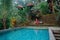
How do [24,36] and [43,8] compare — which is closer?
[24,36]

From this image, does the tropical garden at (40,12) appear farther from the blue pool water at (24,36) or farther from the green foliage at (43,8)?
Result: the blue pool water at (24,36)

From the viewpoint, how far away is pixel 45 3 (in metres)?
16.4

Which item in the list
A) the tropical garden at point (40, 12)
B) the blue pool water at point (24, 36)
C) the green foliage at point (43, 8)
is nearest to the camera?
the blue pool water at point (24, 36)

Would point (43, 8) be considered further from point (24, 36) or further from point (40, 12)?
point (24, 36)

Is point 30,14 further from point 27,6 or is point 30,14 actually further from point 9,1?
point 9,1

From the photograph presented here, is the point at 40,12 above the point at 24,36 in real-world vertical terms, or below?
above

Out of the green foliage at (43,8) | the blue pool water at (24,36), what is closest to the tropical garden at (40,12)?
the green foliage at (43,8)

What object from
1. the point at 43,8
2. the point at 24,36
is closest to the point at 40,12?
Result: the point at 43,8

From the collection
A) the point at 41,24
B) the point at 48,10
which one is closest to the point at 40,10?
the point at 48,10

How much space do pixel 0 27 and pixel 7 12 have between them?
121 cm

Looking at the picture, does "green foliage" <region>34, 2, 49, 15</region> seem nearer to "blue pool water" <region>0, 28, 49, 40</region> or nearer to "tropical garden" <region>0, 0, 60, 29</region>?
"tropical garden" <region>0, 0, 60, 29</region>

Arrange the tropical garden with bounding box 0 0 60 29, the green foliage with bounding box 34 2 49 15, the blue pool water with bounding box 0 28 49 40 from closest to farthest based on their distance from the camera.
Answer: the blue pool water with bounding box 0 28 49 40, the tropical garden with bounding box 0 0 60 29, the green foliage with bounding box 34 2 49 15

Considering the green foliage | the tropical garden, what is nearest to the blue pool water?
the tropical garden

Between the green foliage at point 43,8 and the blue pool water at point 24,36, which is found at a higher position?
the green foliage at point 43,8
